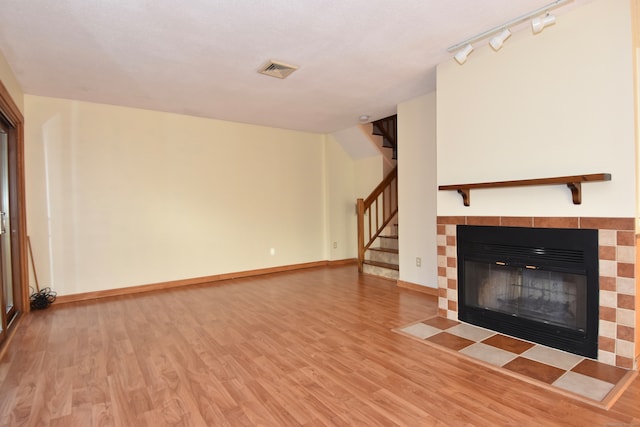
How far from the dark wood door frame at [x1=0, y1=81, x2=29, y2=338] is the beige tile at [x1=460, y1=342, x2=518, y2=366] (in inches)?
169

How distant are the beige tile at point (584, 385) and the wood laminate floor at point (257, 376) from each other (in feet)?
0.29

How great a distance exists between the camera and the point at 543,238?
2576 millimetres

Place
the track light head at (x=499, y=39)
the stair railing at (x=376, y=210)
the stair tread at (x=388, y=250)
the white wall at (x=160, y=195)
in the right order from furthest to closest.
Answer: the stair railing at (x=376, y=210) < the stair tread at (x=388, y=250) < the white wall at (x=160, y=195) < the track light head at (x=499, y=39)

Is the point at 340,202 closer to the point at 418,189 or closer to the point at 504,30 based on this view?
the point at 418,189

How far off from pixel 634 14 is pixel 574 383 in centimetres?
238

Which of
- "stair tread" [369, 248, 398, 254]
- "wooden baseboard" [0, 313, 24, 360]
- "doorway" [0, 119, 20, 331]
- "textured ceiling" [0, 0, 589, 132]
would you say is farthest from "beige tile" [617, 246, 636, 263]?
"doorway" [0, 119, 20, 331]

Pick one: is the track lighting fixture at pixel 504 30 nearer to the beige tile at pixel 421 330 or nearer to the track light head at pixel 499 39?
the track light head at pixel 499 39

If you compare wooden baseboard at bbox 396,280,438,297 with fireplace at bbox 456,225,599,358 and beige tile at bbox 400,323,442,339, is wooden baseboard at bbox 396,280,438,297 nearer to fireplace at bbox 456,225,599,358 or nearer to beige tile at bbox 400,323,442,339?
fireplace at bbox 456,225,599,358

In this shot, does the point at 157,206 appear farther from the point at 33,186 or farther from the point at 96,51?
the point at 96,51

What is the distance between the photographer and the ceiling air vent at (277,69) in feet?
10.3

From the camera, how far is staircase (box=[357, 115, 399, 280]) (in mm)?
5355

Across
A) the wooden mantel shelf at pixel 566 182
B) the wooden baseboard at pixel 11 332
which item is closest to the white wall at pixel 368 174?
the wooden mantel shelf at pixel 566 182

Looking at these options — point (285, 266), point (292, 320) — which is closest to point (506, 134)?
point (292, 320)

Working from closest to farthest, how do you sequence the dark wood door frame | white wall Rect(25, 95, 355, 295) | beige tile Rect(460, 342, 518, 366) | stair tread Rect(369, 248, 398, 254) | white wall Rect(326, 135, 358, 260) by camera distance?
beige tile Rect(460, 342, 518, 366)
the dark wood door frame
white wall Rect(25, 95, 355, 295)
stair tread Rect(369, 248, 398, 254)
white wall Rect(326, 135, 358, 260)
